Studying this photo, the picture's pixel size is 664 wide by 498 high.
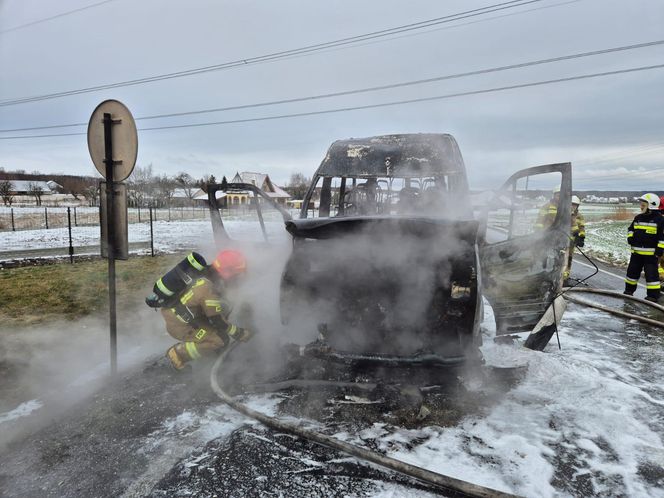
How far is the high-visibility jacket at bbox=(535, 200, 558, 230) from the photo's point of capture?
7855mm

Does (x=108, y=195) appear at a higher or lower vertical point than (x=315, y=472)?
higher

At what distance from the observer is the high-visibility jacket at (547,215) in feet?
25.8

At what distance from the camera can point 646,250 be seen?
24.3 feet

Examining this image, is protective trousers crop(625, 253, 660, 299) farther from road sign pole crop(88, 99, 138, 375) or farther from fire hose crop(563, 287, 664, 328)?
road sign pole crop(88, 99, 138, 375)

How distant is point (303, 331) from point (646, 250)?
7001 millimetres

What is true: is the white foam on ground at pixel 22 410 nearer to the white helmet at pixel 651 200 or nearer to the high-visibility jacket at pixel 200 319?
the high-visibility jacket at pixel 200 319

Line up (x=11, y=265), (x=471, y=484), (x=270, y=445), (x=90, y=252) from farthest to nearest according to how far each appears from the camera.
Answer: (x=90, y=252), (x=11, y=265), (x=270, y=445), (x=471, y=484)

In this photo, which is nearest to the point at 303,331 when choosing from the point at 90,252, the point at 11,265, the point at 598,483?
the point at 598,483

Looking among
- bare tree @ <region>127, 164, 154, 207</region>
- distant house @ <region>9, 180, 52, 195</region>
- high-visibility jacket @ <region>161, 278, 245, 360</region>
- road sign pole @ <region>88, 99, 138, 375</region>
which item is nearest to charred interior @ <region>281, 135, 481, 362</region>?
high-visibility jacket @ <region>161, 278, 245, 360</region>

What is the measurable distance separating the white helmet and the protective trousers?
99 cm

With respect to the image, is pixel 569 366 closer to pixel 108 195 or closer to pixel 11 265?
pixel 108 195

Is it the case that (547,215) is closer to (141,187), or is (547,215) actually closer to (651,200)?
(651,200)

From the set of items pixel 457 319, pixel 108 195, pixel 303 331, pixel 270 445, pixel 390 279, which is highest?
pixel 108 195

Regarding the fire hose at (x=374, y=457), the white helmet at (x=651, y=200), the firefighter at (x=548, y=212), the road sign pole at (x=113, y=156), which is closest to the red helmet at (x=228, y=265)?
the road sign pole at (x=113, y=156)
